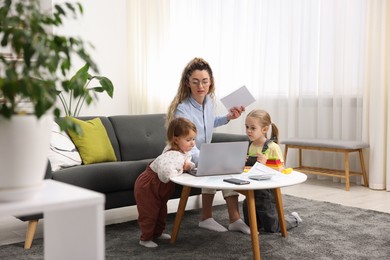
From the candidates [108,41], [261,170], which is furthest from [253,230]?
[108,41]

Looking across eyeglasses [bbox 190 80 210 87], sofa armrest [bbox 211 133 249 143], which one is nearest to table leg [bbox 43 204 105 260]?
eyeglasses [bbox 190 80 210 87]

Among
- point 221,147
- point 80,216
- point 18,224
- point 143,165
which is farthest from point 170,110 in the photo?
point 80,216

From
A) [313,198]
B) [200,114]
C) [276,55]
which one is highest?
[276,55]

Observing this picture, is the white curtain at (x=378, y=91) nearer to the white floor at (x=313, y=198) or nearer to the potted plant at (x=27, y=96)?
the white floor at (x=313, y=198)

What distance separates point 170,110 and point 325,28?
7.98 feet

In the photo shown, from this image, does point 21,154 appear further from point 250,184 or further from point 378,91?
point 378,91

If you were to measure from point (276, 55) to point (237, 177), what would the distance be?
119 inches

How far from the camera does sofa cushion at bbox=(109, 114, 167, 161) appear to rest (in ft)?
12.7

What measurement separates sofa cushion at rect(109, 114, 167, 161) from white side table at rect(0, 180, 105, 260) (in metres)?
2.40

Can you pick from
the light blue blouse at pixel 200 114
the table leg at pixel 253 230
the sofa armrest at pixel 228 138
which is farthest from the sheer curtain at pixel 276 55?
the table leg at pixel 253 230

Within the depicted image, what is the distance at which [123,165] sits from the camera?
338 centimetres

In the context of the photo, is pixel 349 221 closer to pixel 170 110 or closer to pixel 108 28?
pixel 170 110

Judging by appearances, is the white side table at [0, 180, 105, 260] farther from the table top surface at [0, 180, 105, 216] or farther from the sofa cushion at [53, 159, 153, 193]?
the sofa cushion at [53, 159, 153, 193]

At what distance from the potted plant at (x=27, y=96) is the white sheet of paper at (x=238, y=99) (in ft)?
6.58
